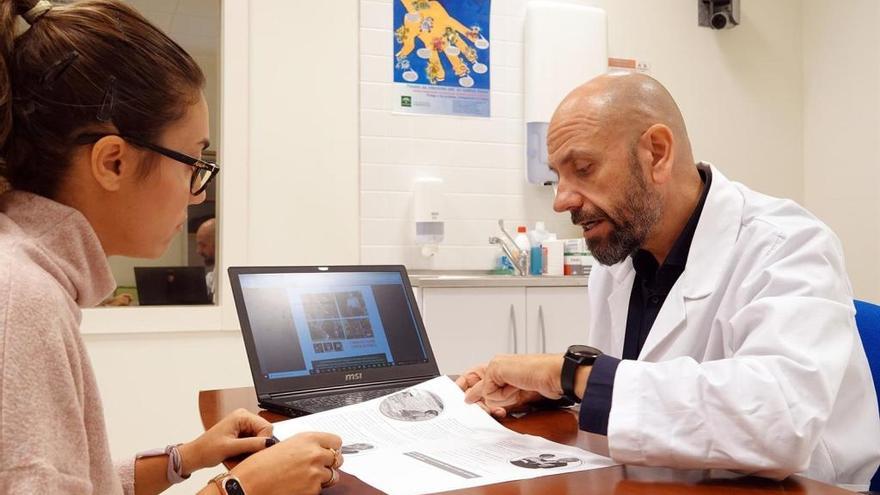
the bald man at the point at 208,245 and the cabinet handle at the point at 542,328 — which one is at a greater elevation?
the bald man at the point at 208,245

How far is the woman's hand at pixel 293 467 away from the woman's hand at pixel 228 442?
0.55ft

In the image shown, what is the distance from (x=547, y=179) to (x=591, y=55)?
0.66m

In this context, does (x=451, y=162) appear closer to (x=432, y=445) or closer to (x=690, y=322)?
(x=690, y=322)

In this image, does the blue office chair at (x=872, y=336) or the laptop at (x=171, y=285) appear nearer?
the blue office chair at (x=872, y=336)

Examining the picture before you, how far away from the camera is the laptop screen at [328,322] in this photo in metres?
1.48

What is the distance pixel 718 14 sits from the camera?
13.3 feet

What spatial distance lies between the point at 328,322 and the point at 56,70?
79 cm

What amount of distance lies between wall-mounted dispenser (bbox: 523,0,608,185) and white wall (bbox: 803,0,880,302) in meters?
1.39

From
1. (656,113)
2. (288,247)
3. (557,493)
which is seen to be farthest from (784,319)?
(288,247)

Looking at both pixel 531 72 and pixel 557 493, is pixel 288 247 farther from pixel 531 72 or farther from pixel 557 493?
pixel 557 493

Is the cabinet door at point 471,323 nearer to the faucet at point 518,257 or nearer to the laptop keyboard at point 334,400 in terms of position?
the faucet at point 518,257

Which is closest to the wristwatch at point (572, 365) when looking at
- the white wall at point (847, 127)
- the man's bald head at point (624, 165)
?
the man's bald head at point (624, 165)

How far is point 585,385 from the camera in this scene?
1097 mm

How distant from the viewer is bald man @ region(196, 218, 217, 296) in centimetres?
338
